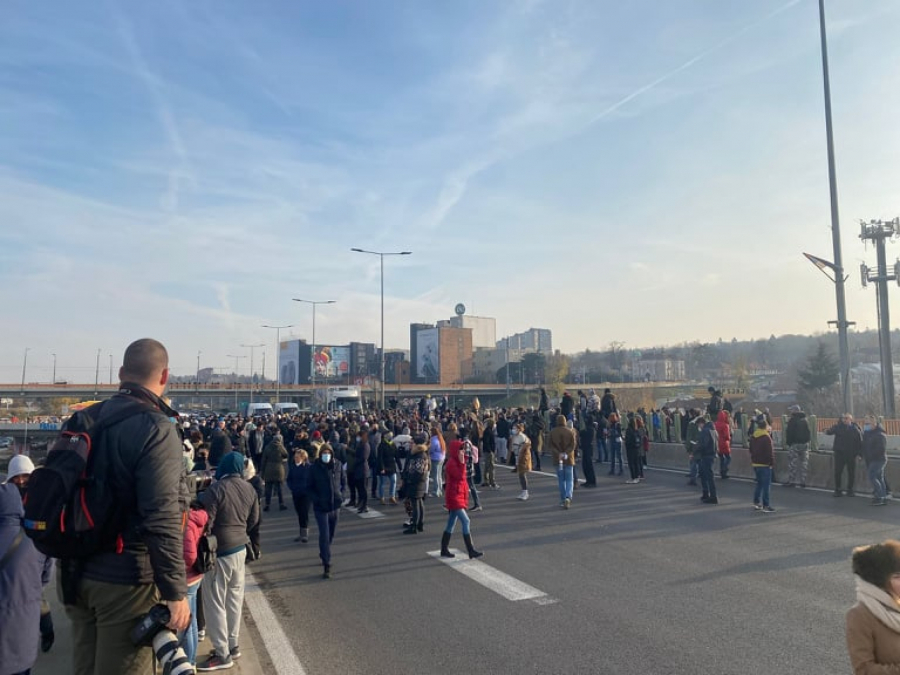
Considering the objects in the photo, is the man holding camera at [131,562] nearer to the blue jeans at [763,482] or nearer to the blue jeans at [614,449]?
the blue jeans at [763,482]

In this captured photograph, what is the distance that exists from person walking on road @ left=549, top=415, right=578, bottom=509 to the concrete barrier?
22.1ft

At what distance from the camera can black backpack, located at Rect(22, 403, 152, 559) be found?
2674 mm

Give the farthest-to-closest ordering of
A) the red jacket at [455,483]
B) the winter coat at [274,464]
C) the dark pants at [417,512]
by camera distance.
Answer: the winter coat at [274,464], the dark pants at [417,512], the red jacket at [455,483]

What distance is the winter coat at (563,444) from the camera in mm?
13188

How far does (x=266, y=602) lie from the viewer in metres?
7.35

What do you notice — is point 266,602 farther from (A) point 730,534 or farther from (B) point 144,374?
(A) point 730,534

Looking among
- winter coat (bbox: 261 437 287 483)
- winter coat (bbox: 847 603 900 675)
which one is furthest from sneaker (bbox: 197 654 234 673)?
winter coat (bbox: 261 437 287 483)

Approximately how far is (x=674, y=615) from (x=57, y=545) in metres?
5.89

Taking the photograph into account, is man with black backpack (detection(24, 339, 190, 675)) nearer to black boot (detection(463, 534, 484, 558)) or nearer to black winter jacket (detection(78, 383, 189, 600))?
black winter jacket (detection(78, 383, 189, 600))

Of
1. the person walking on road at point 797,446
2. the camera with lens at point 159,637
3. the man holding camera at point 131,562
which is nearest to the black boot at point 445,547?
the man holding camera at point 131,562

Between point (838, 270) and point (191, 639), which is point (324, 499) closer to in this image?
point (191, 639)

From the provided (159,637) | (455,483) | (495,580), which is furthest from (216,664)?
(455,483)

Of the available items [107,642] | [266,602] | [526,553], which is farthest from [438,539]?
[107,642]

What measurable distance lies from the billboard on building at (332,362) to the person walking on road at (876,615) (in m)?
118
